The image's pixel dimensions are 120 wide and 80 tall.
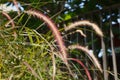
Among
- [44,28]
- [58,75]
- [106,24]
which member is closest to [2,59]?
[58,75]

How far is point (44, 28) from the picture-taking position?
11.4 ft

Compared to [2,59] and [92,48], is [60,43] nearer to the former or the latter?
[2,59]

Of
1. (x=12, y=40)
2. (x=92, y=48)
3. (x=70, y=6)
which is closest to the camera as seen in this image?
(x=12, y=40)

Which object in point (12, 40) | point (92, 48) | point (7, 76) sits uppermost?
point (12, 40)

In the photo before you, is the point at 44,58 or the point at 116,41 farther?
the point at 116,41

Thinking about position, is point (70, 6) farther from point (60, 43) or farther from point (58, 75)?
point (60, 43)

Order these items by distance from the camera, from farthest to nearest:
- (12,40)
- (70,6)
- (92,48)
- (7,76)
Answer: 1. (70,6)
2. (92,48)
3. (12,40)
4. (7,76)

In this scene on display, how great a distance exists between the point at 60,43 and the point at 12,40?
49 cm

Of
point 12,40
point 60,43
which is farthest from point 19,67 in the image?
point 60,43

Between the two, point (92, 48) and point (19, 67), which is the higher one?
point (19, 67)

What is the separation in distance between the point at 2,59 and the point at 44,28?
4.82ft

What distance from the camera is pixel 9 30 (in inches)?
86.3

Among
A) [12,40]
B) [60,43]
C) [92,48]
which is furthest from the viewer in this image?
[92,48]

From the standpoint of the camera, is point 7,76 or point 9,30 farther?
point 9,30
